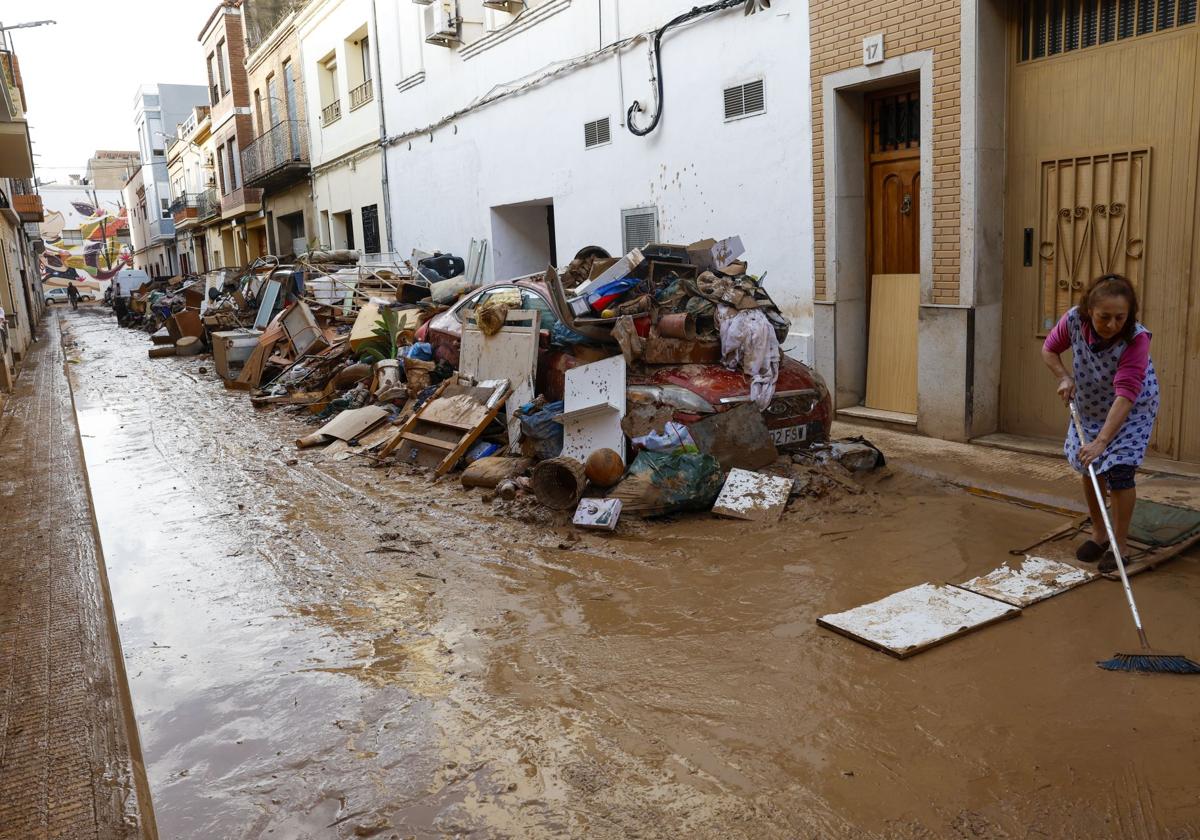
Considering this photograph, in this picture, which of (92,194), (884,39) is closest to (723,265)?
(884,39)

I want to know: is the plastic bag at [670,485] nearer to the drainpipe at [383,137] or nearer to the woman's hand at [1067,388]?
the woman's hand at [1067,388]

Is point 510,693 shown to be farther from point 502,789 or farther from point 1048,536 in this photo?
point 1048,536

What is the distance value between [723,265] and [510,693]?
16.1 feet

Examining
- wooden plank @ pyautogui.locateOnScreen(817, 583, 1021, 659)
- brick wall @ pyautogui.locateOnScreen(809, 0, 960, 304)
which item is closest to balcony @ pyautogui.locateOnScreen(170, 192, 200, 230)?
brick wall @ pyautogui.locateOnScreen(809, 0, 960, 304)

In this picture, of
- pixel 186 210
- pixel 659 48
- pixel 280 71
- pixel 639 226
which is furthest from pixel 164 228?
pixel 659 48

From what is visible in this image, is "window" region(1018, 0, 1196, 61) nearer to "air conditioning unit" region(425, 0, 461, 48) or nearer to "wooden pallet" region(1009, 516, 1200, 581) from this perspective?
"wooden pallet" region(1009, 516, 1200, 581)

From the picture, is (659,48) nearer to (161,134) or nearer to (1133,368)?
(1133,368)

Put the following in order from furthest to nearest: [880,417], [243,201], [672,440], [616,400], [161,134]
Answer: [161,134], [243,201], [880,417], [616,400], [672,440]

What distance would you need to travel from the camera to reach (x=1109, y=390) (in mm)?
4332

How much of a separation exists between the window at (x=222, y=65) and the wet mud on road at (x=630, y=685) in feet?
92.4

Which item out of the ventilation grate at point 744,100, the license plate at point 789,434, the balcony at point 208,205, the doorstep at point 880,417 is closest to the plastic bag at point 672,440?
the license plate at point 789,434

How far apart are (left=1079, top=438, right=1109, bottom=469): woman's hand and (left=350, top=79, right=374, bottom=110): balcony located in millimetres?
17342

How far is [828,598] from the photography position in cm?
441

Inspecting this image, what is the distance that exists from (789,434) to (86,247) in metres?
76.0
